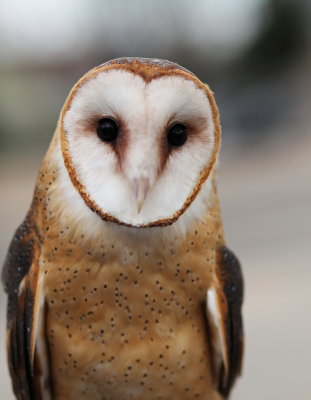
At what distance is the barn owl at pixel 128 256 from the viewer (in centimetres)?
128

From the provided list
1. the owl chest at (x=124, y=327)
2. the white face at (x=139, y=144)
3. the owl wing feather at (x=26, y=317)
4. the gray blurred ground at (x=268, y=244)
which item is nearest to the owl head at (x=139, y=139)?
the white face at (x=139, y=144)

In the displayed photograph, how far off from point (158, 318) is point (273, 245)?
16.3 ft

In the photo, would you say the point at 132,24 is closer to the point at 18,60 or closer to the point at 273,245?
the point at 18,60

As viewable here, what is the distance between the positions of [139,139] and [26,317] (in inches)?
24.0

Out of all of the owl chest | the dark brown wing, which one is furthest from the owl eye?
the dark brown wing

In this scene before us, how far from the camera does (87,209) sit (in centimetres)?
147

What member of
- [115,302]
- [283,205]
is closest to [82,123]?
[115,302]

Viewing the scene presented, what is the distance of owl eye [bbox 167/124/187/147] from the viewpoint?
4.30 ft

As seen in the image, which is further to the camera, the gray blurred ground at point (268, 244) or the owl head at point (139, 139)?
the gray blurred ground at point (268, 244)

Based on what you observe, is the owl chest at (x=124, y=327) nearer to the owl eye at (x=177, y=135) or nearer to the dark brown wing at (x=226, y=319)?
the dark brown wing at (x=226, y=319)

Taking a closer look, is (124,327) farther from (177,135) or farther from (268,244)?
(268,244)

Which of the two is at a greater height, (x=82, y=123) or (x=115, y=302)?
(x=82, y=123)

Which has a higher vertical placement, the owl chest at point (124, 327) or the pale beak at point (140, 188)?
the pale beak at point (140, 188)

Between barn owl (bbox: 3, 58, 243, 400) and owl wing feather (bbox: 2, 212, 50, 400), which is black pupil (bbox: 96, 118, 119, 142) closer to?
barn owl (bbox: 3, 58, 243, 400)
